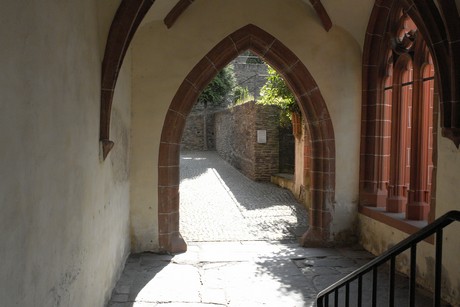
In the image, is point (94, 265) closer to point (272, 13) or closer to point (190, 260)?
point (190, 260)

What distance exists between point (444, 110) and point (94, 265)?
3493mm

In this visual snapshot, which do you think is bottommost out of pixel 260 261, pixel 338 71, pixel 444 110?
pixel 260 261

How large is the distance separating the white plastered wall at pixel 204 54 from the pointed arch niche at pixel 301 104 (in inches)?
3.5

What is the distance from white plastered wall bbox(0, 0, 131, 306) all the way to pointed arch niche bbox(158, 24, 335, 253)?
198 centimetres

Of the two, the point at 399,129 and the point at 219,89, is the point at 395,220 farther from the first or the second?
the point at 219,89

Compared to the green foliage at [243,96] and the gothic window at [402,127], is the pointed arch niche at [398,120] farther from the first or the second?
the green foliage at [243,96]

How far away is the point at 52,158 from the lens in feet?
8.21

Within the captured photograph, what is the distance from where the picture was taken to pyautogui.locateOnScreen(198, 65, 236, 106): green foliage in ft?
78.7

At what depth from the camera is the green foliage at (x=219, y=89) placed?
78.7 ft

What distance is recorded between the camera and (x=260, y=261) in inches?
232

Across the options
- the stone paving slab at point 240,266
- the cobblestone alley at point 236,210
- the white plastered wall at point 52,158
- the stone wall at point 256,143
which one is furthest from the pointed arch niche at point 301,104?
the stone wall at point 256,143

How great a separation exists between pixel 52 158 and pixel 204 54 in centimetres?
412

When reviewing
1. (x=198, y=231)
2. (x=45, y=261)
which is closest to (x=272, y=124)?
(x=198, y=231)

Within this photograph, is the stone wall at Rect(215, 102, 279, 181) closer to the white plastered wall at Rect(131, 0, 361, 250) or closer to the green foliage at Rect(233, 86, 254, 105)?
the green foliage at Rect(233, 86, 254, 105)
